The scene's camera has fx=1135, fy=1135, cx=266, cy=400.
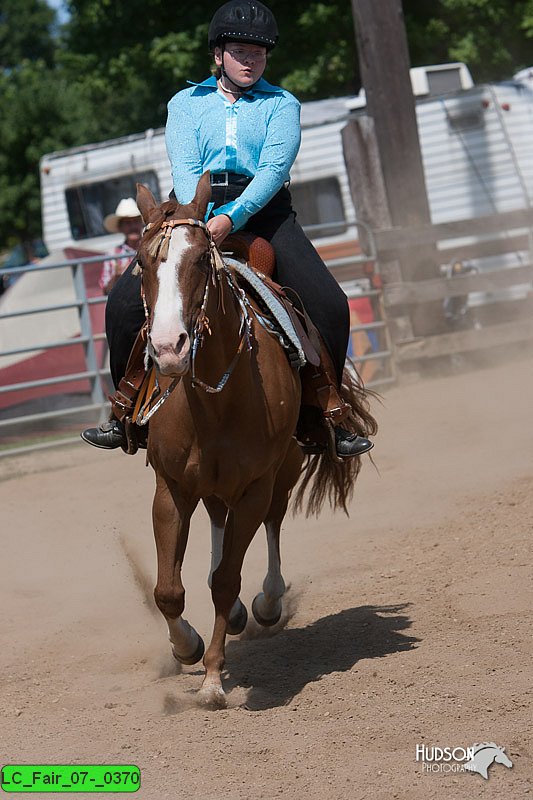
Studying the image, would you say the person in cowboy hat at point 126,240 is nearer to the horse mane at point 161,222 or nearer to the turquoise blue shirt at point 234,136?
the turquoise blue shirt at point 234,136

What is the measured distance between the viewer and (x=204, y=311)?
14.3 ft

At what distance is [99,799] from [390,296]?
10.6m

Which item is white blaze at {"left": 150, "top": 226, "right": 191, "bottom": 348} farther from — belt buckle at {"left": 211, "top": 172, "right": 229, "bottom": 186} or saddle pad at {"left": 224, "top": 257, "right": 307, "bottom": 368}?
belt buckle at {"left": 211, "top": 172, "right": 229, "bottom": 186}

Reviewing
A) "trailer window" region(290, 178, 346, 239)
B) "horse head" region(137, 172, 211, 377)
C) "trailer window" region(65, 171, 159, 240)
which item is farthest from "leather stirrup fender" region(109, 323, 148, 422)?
"trailer window" region(65, 171, 159, 240)

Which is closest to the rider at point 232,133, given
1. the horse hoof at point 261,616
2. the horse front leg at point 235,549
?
the horse front leg at point 235,549

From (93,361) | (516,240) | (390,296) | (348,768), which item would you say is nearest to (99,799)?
(348,768)

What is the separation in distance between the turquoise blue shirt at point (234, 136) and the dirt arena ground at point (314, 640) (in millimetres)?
2235

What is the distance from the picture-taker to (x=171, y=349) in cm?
388

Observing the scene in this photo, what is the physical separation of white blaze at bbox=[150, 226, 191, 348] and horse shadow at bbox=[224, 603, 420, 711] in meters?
1.82

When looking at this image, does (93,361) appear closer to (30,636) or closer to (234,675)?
(30,636)

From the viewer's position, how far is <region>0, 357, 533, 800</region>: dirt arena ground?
13.5ft

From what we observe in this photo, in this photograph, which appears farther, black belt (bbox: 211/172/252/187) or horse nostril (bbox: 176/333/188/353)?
black belt (bbox: 211/172/252/187)

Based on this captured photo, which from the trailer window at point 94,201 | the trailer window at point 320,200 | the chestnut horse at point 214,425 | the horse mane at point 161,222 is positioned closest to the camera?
the horse mane at point 161,222

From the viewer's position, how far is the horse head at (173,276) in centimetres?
390
